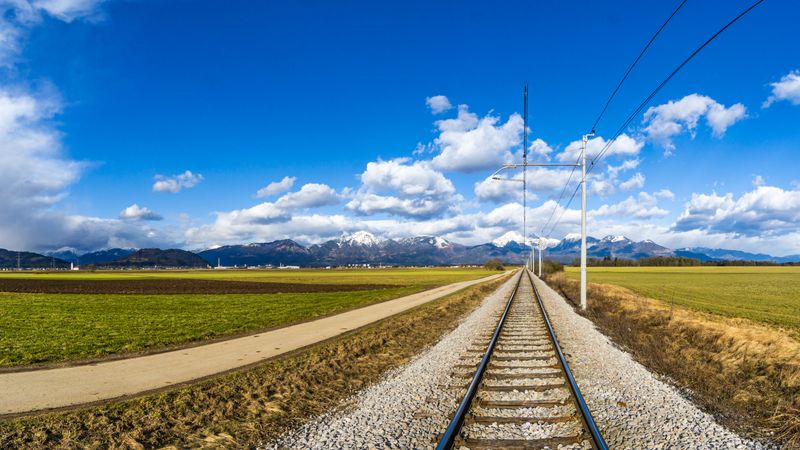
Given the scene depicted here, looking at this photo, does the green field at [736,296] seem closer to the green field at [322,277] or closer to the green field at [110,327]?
the green field at [110,327]

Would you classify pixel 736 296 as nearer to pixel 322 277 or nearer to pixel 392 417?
pixel 392 417

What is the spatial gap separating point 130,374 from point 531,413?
34.2ft

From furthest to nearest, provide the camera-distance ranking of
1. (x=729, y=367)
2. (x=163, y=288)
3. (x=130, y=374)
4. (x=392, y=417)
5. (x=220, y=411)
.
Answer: (x=163, y=288) → (x=130, y=374) → (x=729, y=367) → (x=220, y=411) → (x=392, y=417)

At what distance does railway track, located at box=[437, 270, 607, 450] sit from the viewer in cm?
657

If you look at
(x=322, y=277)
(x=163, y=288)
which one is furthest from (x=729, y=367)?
(x=322, y=277)

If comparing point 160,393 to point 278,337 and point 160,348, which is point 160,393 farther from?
point 278,337

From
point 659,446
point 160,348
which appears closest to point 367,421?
point 659,446

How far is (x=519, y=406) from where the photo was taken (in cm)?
823

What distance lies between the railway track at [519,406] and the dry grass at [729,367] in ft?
8.44

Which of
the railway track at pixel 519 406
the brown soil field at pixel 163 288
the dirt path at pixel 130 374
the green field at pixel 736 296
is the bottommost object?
the brown soil field at pixel 163 288

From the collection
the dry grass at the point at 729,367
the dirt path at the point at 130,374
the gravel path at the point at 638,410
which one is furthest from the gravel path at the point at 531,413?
the dirt path at the point at 130,374

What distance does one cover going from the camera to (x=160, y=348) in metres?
16.5

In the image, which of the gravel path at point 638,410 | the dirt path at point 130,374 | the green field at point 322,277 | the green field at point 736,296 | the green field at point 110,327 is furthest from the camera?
the green field at point 322,277

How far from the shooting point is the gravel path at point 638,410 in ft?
22.6
